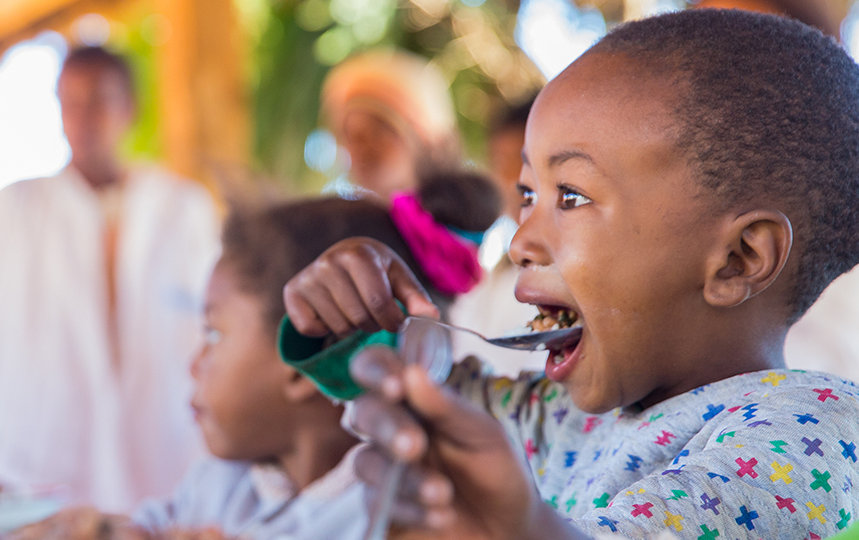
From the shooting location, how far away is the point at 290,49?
4.91 metres

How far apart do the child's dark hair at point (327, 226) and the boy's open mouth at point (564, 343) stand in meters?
0.49

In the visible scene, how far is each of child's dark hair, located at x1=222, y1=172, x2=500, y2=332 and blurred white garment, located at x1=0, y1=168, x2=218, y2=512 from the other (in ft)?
4.74

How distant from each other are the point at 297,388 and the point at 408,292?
47 centimetres

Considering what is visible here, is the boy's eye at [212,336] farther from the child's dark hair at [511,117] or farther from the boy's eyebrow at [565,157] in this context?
the child's dark hair at [511,117]

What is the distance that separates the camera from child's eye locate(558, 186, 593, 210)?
79 centimetres

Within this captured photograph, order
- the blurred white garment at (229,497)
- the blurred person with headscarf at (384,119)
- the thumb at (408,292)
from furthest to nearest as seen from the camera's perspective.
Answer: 1. the blurred person with headscarf at (384,119)
2. the blurred white garment at (229,497)
3. the thumb at (408,292)

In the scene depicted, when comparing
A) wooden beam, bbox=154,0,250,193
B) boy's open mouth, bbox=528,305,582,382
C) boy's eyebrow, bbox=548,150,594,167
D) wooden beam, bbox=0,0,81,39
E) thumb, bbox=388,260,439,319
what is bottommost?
boy's open mouth, bbox=528,305,582,382

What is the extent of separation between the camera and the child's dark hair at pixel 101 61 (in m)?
2.96

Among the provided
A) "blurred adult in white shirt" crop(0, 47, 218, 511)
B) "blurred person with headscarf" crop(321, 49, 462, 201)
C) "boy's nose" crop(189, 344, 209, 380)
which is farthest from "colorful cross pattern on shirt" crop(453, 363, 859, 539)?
"blurred adult in white shirt" crop(0, 47, 218, 511)

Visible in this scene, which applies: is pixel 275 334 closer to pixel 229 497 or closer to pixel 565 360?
pixel 229 497

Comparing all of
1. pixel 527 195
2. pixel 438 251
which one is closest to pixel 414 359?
pixel 527 195

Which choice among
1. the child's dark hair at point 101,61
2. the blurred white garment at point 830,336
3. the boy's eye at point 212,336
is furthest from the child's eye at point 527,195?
the child's dark hair at point 101,61

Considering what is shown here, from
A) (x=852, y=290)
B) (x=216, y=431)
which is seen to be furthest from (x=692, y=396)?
(x=852, y=290)

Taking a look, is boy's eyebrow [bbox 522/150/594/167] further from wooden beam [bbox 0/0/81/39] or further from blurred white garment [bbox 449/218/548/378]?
wooden beam [bbox 0/0/81/39]
